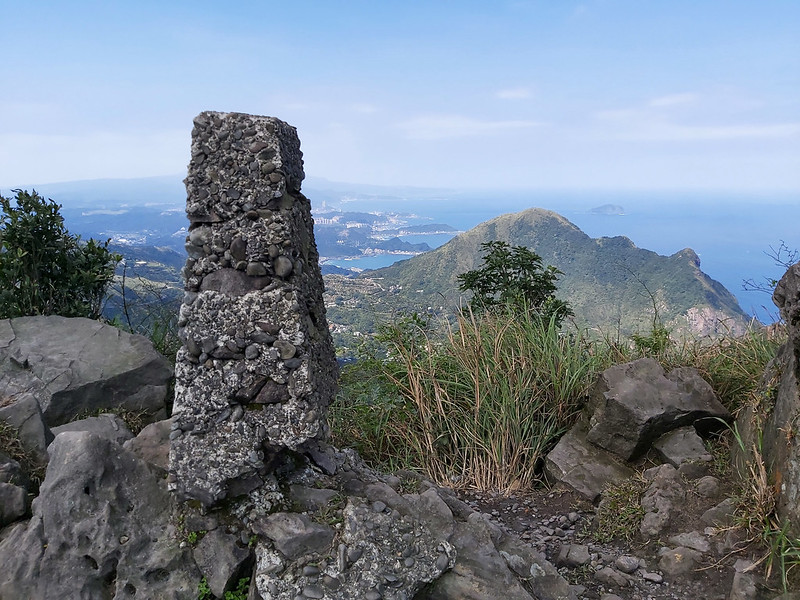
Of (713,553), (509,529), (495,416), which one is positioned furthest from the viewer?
(495,416)

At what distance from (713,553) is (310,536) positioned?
2.95m

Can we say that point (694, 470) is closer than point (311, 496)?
No

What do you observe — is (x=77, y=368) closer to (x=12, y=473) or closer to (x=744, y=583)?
(x=12, y=473)

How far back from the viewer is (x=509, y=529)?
4.73 m

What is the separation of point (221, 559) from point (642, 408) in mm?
3945

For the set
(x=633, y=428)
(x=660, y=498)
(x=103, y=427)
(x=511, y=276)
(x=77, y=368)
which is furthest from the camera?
(x=511, y=276)

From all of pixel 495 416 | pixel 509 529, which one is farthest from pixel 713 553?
pixel 495 416

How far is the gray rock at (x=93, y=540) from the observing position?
2797 millimetres

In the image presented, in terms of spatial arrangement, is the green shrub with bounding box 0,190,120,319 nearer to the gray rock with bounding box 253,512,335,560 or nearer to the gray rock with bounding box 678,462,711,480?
the gray rock with bounding box 253,512,335,560

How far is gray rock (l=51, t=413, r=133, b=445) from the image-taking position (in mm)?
4238

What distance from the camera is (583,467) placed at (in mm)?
5219

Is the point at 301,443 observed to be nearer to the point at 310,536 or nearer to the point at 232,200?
the point at 310,536

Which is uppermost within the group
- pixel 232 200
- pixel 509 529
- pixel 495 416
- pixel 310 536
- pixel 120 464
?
pixel 232 200

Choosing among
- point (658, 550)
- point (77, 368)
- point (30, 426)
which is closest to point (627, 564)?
point (658, 550)
